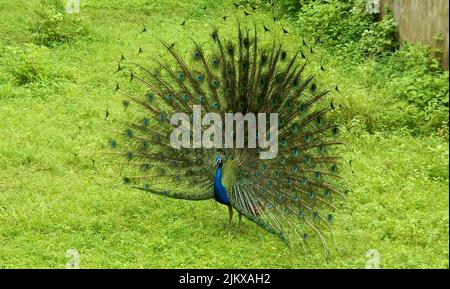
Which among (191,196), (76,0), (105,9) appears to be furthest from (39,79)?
(191,196)

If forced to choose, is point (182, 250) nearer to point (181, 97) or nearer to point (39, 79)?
point (181, 97)

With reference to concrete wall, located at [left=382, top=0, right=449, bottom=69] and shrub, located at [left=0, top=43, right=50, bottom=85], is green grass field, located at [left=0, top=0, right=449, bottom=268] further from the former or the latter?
concrete wall, located at [left=382, top=0, right=449, bottom=69]

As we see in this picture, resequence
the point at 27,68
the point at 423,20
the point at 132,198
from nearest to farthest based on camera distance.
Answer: the point at 132,198 < the point at 423,20 < the point at 27,68

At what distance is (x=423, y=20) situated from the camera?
10609 millimetres

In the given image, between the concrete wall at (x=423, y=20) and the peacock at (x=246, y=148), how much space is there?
2.66 meters

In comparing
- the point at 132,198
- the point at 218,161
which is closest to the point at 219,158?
the point at 218,161

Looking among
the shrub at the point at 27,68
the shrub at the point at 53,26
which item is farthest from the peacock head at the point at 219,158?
the shrub at the point at 53,26

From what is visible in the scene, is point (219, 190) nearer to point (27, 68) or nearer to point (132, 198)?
point (132, 198)

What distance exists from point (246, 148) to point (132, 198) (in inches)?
52.1

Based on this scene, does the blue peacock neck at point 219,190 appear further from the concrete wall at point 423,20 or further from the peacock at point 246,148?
the concrete wall at point 423,20

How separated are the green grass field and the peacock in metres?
0.27

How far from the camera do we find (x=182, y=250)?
743cm

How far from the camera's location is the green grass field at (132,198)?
7328 mm

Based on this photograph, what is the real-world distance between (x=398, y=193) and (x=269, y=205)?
1.47 metres
